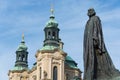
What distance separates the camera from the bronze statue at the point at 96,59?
10.9 metres

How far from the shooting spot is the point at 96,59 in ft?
36.6

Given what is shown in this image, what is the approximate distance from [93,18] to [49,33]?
80.8m

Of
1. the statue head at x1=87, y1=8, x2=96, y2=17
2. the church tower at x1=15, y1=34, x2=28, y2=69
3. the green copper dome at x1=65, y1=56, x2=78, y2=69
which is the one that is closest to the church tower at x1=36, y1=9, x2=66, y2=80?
the green copper dome at x1=65, y1=56, x2=78, y2=69

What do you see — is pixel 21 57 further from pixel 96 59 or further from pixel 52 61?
pixel 96 59

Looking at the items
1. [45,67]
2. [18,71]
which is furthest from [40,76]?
[18,71]

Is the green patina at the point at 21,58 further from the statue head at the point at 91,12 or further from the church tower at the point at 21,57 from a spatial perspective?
the statue head at the point at 91,12

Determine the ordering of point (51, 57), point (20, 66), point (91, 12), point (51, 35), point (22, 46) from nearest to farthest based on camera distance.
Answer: point (91, 12) → point (51, 57) → point (51, 35) → point (20, 66) → point (22, 46)

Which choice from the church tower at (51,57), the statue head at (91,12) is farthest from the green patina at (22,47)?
the statue head at (91,12)

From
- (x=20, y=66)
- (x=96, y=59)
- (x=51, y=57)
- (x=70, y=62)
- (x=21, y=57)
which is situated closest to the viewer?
(x=96, y=59)

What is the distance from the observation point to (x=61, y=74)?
90438 mm

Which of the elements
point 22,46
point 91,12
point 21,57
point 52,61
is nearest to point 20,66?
point 21,57

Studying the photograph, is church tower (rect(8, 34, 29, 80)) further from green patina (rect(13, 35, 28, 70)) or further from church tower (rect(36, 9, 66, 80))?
church tower (rect(36, 9, 66, 80))

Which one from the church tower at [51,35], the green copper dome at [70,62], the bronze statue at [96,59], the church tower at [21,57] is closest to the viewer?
the bronze statue at [96,59]

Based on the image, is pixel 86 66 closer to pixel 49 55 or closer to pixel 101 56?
pixel 101 56
